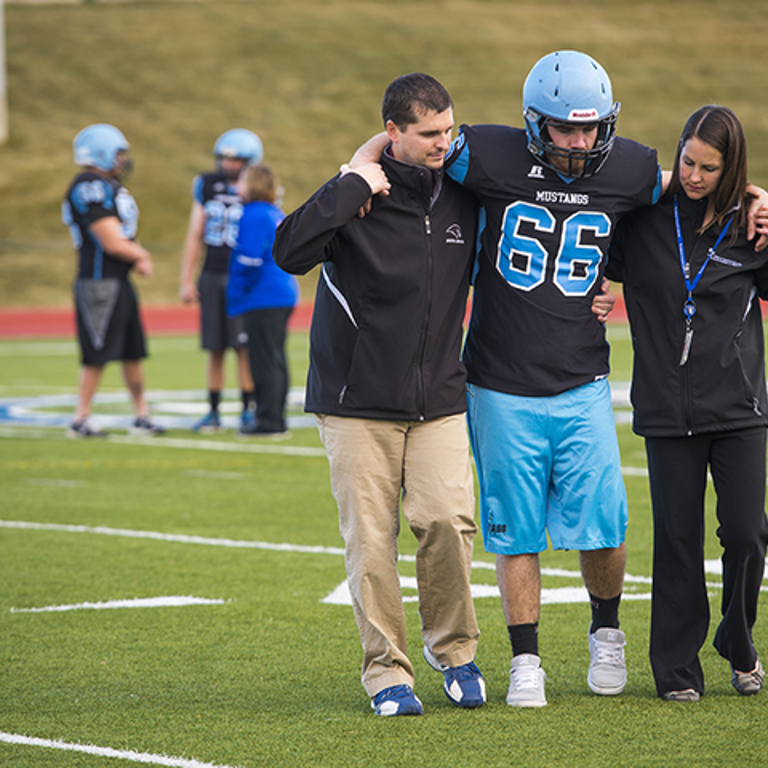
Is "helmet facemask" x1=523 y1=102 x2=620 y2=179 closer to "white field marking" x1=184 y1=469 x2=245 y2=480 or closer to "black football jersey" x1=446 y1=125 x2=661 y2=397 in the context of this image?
"black football jersey" x1=446 y1=125 x2=661 y2=397

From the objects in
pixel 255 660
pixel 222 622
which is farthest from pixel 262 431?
pixel 255 660

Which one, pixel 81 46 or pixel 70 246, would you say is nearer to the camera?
pixel 70 246

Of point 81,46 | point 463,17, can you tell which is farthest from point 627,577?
point 463,17

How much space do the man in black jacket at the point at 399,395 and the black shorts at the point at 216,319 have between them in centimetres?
723

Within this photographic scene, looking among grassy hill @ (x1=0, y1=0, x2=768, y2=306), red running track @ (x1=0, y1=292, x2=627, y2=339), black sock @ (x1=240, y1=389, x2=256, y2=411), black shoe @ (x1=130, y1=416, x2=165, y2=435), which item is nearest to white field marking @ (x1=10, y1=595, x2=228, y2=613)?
black shoe @ (x1=130, y1=416, x2=165, y2=435)

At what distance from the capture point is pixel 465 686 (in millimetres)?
4391

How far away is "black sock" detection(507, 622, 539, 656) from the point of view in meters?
4.48

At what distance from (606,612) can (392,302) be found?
50.9 inches

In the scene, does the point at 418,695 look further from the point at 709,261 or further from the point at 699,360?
the point at 709,261

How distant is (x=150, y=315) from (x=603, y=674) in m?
26.1

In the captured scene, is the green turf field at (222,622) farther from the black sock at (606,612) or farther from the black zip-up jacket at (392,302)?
the black zip-up jacket at (392,302)

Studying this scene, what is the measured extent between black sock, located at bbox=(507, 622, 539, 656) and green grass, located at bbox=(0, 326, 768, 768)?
0.62 feet

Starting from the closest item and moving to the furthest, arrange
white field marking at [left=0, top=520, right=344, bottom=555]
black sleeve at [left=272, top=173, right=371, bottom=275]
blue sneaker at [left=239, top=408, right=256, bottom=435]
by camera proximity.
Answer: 1. black sleeve at [left=272, top=173, right=371, bottom=275]
2. white field marking at [left=0, top=520, right=344, bottom=555]
3. blue sneaker at [left=239, top=408, right=256, bottom=435]

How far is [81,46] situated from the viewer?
5250cm
